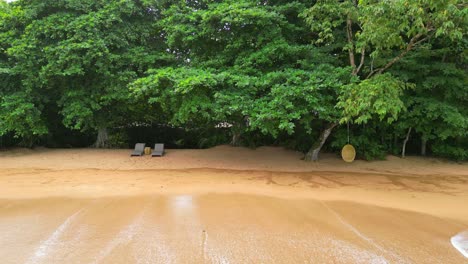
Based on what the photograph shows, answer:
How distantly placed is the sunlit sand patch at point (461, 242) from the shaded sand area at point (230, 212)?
14 mm

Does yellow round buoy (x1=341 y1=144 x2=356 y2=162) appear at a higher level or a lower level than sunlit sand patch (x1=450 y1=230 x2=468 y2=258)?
higher

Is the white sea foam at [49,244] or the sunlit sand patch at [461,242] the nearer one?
the white sea foam at [49,244]

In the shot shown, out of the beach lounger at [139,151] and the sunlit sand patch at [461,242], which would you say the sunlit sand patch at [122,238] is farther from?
the beach lounger at [139,151]

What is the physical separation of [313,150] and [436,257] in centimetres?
626

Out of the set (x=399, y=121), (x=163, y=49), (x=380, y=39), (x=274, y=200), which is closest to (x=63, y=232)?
(x=274, y=200)

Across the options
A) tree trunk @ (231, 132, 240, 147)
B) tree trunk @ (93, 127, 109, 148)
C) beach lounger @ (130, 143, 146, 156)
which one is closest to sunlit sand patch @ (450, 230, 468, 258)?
tree trunk @ (231, 132, 240, 147)

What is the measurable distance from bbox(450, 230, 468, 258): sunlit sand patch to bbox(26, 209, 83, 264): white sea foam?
15.7 ft

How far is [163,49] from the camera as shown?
439 inches

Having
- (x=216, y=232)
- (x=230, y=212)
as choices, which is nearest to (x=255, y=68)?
(x=230, y=212)

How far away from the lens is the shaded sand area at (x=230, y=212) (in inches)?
147

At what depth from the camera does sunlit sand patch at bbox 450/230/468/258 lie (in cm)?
385

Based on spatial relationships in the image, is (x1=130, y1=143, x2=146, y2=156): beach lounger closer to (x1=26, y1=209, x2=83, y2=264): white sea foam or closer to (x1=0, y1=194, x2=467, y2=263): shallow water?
(x1=0, y1=194, x2=467, y2=263): shallow water

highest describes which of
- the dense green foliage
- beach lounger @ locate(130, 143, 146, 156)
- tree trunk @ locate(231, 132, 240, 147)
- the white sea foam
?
the dense green foliage

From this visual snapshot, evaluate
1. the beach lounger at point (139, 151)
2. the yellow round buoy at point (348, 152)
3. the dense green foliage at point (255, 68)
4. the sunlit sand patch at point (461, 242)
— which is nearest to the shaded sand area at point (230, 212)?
the sunlit sand patch at point (461, 242)
